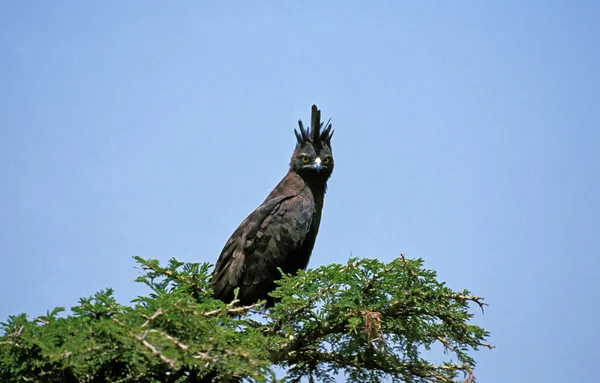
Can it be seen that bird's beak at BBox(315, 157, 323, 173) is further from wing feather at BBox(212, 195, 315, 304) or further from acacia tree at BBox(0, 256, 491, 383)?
acacia tree at BBox(0, 256, 491, 383)

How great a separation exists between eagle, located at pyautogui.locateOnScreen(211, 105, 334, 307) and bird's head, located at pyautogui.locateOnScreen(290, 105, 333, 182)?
15 mm

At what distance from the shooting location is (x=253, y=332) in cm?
470

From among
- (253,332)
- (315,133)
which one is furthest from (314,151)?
(253,332)

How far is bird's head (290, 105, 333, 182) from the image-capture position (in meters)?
8.29

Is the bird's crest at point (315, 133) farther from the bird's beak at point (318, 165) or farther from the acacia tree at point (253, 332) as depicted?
the acacia tree at point (253, 332)

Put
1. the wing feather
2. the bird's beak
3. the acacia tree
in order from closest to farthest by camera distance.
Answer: the acacia tree
the wing feather
the bird's beak

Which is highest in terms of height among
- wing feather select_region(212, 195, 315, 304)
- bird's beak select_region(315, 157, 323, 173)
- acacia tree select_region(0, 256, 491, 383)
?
bird's beak select_region(315, 157, 323, 173)

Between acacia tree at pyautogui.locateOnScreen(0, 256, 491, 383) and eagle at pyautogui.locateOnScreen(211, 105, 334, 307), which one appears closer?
acacia tree at pyautogui.locateOnScreen(0, 256, 491, 383)

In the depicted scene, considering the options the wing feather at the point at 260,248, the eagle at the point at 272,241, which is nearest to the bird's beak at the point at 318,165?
the eagle at the point at 272,241

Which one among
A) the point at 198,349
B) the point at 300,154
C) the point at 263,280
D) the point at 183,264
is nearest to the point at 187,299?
the point at 198,349

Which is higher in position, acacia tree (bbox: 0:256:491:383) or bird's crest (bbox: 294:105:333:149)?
bird's crest (bbox: 294:105:333:149)

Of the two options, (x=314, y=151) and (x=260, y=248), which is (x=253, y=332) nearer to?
(x=260, y=248)

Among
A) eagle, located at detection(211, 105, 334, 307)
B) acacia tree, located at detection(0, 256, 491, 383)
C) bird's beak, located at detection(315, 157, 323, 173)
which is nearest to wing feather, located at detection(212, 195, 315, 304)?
eagle, located at detection(211, 105, 334, 307)

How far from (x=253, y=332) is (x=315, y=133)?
4.13m
